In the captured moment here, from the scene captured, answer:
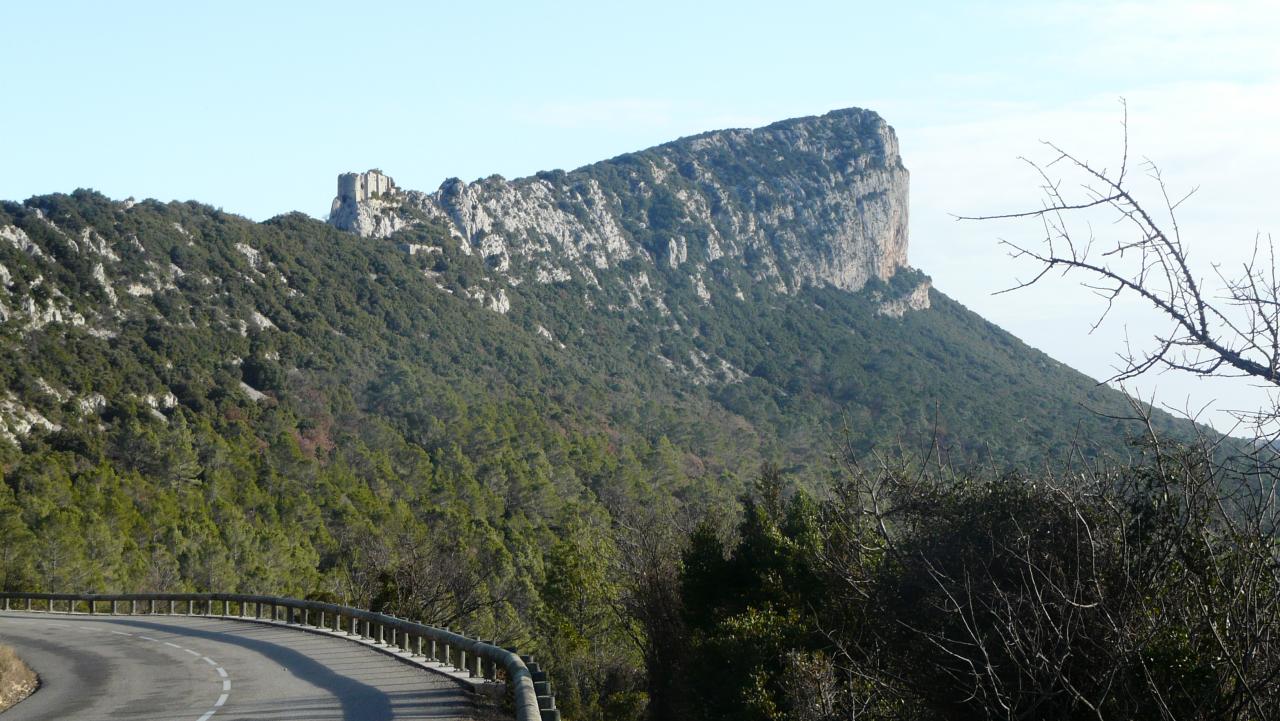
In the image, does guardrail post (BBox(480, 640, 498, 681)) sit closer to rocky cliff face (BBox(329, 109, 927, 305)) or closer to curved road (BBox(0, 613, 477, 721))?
curved road (BBox(0, 613, 477, 721))

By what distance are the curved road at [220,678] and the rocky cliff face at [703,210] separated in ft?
376

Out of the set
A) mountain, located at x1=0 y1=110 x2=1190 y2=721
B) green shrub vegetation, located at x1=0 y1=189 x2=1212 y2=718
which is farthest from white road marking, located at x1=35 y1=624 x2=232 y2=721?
mountain, located at x1=0 y1=110 x2=1190 y2=721

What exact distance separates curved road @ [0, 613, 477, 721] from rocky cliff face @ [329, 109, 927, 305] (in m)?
115

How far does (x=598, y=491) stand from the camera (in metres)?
81.2

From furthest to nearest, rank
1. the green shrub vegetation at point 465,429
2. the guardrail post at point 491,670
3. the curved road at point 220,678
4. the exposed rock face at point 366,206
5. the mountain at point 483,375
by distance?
the exposed rock face at point 366,206, the mountain at point 483,375, the green shrub vegetation at point 465,429, the guardrail post at point 491,670, the curved road at point 220,678

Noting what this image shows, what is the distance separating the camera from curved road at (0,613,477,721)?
45.0 feet

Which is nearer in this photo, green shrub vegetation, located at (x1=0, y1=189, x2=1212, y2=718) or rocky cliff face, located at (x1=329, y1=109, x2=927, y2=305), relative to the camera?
green shrub vegetation, located at (x1=0, y1=189, x2=1212, y2=718)

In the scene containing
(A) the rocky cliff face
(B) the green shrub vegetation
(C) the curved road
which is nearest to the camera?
(C) the curved road

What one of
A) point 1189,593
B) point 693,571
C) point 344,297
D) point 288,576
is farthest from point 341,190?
point 1189,593

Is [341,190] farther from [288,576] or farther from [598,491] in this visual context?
[288,576]

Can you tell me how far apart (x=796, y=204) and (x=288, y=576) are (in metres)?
131

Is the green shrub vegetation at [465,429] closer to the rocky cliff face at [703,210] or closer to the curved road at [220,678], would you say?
the rocky cliff face at [703,210]

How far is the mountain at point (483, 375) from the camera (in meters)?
50.7

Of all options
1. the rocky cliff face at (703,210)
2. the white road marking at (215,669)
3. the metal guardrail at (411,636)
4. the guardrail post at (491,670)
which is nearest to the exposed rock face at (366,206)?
the rocky cliff face at (703,210)
